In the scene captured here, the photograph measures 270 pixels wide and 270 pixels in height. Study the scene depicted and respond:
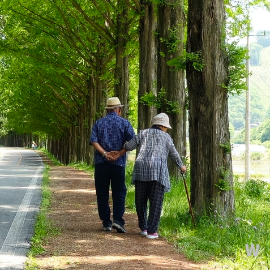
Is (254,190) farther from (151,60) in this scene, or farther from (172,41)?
(151,60)

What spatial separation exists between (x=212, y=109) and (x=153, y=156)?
140 cm

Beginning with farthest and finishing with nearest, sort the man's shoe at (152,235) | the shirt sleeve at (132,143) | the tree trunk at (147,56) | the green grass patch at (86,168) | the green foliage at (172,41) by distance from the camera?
the green grass patch at (86,168) < the tree trunk at (147,56) < the green foliage at (172,41) < the shirt sleeve at (132,143) < the man's shoe at (152,235)

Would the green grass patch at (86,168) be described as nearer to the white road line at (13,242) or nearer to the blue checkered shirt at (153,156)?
the white road line at (13,242)

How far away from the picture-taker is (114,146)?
8.18m

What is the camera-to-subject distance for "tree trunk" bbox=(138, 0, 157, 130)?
1524 cm

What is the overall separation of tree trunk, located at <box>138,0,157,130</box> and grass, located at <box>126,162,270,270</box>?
547 cm

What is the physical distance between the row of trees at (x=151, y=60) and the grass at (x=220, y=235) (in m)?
0.47

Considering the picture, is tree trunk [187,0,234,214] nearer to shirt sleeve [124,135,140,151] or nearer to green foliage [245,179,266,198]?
shirt sleeve [124,135,140,151]

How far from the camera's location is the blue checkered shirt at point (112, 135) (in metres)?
8.17

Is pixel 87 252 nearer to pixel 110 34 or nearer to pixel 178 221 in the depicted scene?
pixel 178 221

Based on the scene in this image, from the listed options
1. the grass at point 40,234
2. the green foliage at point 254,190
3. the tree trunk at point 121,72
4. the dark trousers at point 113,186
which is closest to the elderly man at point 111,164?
the dark trousers at point 113,186

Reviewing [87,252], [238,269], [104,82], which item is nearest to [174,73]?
[87,252]

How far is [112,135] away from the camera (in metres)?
8.21

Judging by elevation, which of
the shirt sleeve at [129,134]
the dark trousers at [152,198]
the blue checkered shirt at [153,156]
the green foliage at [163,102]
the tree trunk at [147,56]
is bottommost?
the dark trousers at [152,198]
